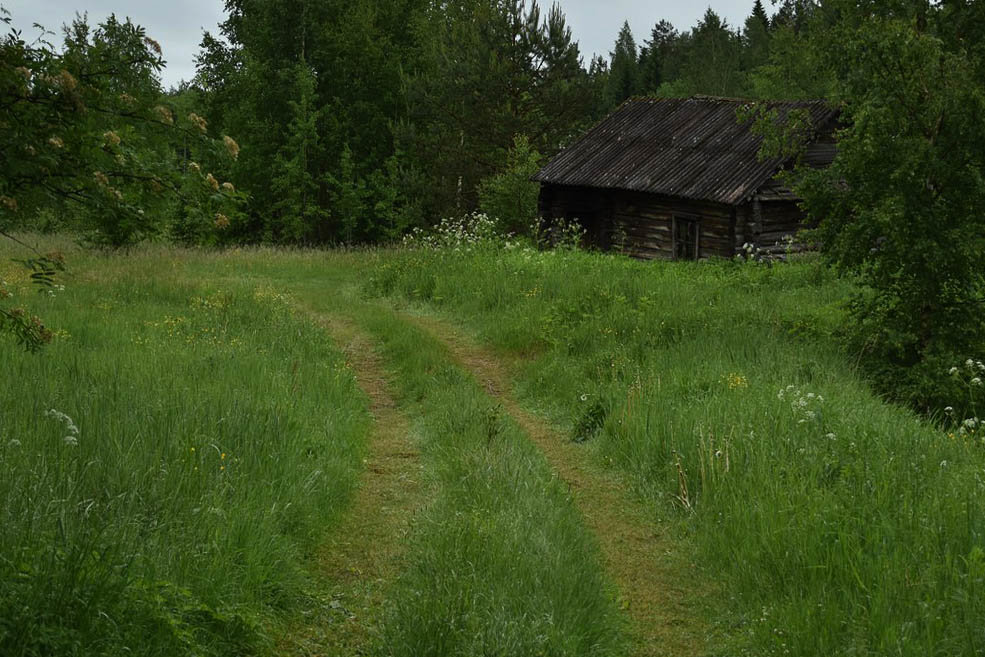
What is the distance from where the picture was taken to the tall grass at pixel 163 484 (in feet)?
14.0

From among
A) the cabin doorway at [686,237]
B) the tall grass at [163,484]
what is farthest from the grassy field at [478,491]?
the cabin doorway at [686,237]

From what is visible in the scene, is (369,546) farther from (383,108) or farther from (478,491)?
(383,108)

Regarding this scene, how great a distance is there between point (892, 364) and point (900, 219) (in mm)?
1831

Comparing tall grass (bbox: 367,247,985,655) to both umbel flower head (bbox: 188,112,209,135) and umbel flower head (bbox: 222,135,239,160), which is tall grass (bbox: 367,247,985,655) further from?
umbel flower head (bbox: 188,112,209,135)

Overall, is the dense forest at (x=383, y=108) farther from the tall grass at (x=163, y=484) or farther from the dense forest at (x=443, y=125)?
the tall grass at (x=163, y=484)

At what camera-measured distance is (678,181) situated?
73.0ft

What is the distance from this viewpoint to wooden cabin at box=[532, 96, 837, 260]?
21.7m

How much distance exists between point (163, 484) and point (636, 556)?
341cm

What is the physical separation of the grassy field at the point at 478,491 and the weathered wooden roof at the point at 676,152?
9889 mm

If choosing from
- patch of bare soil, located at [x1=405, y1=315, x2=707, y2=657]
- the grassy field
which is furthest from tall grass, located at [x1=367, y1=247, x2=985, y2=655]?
patch of bare soil, located at [x1=405, y1=315, x2=707, y2=657]

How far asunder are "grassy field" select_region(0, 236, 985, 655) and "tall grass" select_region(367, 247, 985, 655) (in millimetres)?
24

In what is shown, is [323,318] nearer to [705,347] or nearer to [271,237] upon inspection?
[705,347]

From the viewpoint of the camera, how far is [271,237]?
37.9m

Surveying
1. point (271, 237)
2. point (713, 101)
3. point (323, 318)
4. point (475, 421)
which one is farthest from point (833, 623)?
point (271, 237)
